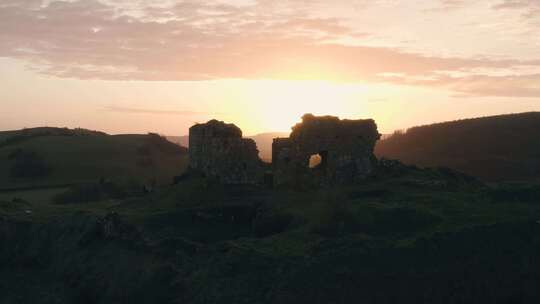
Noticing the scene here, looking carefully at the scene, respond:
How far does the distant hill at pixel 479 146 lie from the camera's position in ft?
171

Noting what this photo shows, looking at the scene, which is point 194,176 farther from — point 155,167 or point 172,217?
point 155,167

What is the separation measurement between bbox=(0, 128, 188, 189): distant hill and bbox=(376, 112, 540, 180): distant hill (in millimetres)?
24835

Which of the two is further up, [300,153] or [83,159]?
[300,153]

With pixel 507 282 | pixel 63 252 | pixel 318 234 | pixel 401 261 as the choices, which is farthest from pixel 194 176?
pixel 507 282

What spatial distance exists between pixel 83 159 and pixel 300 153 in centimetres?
3153

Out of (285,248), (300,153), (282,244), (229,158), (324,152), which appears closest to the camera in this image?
(285,248)

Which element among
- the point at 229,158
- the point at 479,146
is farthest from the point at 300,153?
the point at 479,146

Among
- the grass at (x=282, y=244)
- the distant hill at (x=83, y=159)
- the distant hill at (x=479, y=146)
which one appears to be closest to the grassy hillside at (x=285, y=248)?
the grass at (x=282, y=244)

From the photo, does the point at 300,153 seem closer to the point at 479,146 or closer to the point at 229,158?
the point at 229,158

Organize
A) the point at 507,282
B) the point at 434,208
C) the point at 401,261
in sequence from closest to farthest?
the point at 507,282 < the point at 401,261 < the point at 434,208

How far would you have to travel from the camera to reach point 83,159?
58.8 meters

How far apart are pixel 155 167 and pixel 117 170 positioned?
11.8 feet

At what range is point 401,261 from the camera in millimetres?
19641

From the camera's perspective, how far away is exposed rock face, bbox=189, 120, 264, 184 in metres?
33.8
